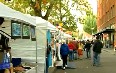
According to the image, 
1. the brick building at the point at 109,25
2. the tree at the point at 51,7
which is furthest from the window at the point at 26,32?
the brick building at the point at 109,25

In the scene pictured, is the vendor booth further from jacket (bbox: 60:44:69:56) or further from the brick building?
the brick building

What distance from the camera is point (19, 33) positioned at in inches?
538

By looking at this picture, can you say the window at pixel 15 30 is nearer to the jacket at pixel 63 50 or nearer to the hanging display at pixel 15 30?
the hanging display at pixel 15 30


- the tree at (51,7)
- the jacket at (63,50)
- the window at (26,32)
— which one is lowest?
the jacket at (63,50)

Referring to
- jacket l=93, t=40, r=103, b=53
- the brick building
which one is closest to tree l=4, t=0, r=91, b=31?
jacket l=93, t=40, r=103, b=53

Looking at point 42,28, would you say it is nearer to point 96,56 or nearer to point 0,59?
point 0,59

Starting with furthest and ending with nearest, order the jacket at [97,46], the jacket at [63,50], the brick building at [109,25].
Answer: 1. the brick building at [109,25]
2. the jacket at [97,46]
3. the jacket at [63,50]

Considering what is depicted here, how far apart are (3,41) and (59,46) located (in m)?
12.0

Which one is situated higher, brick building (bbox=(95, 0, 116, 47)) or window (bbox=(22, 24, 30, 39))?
brick building (bbox=(95, 0, 116, 47))

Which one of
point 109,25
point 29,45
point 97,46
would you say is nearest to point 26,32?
point 29,45

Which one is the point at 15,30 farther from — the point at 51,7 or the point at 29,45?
the point at 51,7

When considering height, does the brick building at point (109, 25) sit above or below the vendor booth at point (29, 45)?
above

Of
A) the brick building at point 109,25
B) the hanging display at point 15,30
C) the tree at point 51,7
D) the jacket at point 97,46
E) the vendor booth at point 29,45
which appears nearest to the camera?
the hanging display at point 15,30

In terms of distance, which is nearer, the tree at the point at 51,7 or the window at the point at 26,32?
the window at the point at 26,32
